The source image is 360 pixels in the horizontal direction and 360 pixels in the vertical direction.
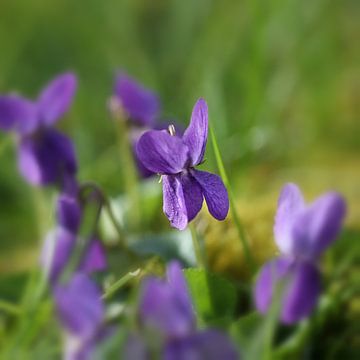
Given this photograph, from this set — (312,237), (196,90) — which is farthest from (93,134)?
(312,237)

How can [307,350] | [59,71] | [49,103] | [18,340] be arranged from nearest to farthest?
[18,340]
[307,350]
[49,103]
[59,71]

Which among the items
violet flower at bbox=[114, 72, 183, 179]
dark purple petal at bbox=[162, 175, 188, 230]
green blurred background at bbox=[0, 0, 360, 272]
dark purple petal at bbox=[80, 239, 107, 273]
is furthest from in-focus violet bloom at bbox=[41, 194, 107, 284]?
green blurred background at bbox=[0, 0, 360, 272]

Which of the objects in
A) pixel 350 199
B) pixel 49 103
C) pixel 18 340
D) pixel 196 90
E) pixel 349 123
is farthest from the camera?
pixel 349 123

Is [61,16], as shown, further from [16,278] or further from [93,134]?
[16,278]

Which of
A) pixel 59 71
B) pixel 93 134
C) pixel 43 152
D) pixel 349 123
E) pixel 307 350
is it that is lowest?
pixel 307 350

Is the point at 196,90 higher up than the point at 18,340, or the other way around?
the point at 196,90

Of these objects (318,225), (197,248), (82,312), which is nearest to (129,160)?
(197,248)

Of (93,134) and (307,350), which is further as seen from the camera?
(93,134)
